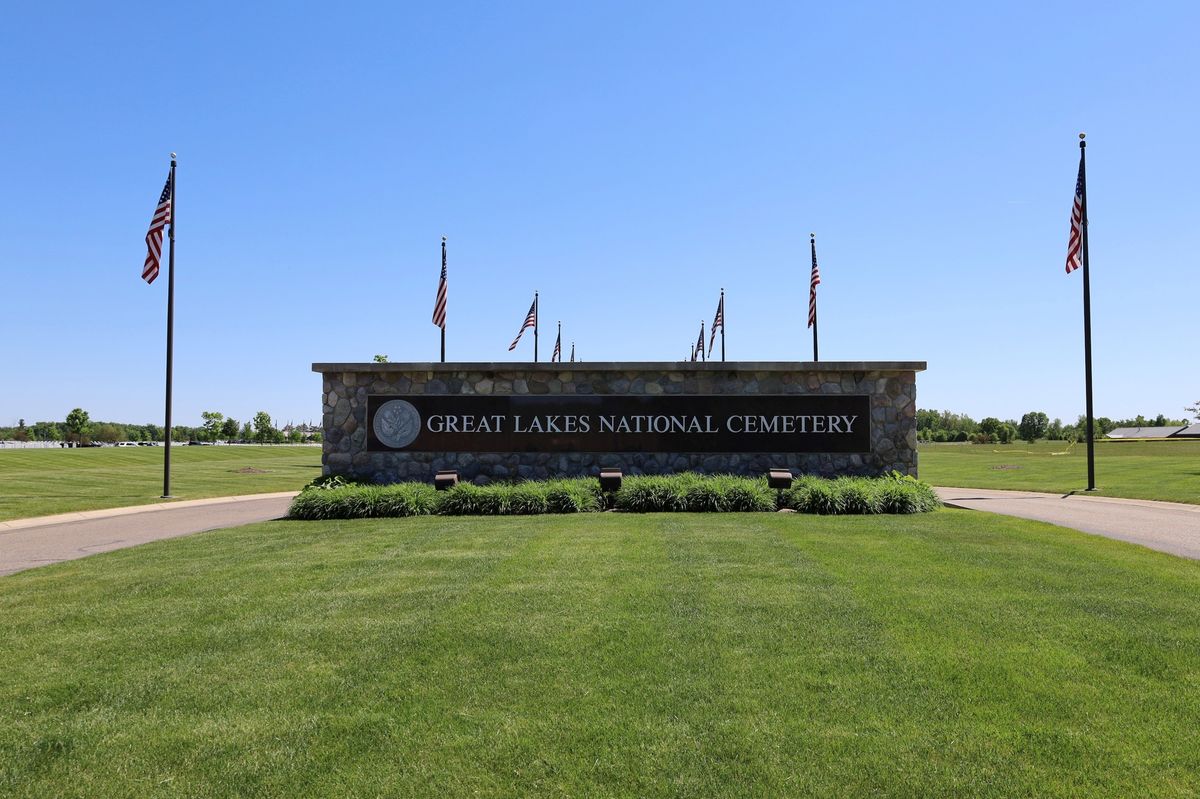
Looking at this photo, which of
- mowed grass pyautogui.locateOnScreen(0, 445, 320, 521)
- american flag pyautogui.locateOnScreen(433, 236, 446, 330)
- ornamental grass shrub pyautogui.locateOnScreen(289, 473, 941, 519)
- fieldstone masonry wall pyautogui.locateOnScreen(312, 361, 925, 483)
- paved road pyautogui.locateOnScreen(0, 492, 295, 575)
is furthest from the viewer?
american flag pyautogui.locateOnScreen(433, 236, 446, 330)

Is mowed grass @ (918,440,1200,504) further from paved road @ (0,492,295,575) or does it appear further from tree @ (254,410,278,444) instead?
tree @ (254,410,278,444)

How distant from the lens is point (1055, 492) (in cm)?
2130

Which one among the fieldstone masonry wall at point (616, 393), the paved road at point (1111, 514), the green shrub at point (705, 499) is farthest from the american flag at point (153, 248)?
the paved road at point (1111, 514)

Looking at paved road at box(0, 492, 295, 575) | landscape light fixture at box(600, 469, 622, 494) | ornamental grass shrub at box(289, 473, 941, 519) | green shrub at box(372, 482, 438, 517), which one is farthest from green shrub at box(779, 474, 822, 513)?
paved road at box(0, 492, 295, 575)

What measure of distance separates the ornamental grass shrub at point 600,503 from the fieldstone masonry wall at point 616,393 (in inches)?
98.4

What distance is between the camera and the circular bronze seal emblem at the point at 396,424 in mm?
16797

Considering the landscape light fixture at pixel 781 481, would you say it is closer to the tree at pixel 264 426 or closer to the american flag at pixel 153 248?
the american flag at pixel 153 248

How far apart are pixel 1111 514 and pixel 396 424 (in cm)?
1463

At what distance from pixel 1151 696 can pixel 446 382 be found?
14.1m

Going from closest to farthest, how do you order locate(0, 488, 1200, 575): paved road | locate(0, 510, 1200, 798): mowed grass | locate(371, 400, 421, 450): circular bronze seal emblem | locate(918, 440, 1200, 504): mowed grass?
1. locate(0, 510, 1200, 798): mowed grass
2. locate(0, 488, 1200, 575): paved road
3. locate(371, 400, 421, 450): circular bronze seal emblem
4. locate(918, 440, 1200, 504): mowed grass

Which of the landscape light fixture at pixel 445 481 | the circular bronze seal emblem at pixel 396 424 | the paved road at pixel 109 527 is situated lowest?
the paved road at pixel 109 527

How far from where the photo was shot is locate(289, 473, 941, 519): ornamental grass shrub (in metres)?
13.2

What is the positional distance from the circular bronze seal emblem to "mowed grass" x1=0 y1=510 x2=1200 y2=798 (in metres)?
8.11

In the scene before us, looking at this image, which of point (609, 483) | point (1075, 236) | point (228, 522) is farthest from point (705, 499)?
point (1075, 236)
